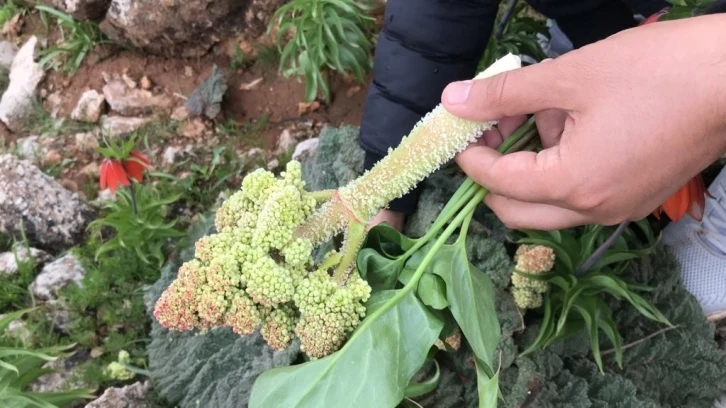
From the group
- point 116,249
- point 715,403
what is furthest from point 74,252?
point 715,403

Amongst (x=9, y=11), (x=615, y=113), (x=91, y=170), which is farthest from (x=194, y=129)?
(x=615, y=113)

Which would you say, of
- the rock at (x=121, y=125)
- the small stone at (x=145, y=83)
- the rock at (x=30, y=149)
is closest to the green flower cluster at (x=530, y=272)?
the rock at (x=121, y=125)

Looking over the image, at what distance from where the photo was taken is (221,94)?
2416 millimetres

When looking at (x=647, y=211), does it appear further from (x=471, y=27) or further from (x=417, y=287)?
(x=471, y=27)

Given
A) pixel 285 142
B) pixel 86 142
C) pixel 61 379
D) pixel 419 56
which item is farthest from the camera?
pixel 86 142

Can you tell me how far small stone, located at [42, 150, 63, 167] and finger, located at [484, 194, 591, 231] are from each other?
6.48 feet

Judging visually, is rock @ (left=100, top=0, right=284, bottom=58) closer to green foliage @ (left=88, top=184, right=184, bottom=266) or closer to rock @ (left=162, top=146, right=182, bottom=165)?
rock @ (left=162, top=146, right=182, bottom=165)

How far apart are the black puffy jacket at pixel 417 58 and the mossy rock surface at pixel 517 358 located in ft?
0.76

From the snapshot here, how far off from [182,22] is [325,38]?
636 mm

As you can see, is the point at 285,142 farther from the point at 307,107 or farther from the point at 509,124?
the point at 509,124

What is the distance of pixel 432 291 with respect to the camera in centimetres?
80

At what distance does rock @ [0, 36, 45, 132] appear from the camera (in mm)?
2576

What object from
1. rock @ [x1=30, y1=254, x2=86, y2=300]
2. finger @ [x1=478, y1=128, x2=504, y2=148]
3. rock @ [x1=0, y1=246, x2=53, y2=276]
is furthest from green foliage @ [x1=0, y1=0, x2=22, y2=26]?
finger @ [x1=478, y1=128, x2=504, y2=148]

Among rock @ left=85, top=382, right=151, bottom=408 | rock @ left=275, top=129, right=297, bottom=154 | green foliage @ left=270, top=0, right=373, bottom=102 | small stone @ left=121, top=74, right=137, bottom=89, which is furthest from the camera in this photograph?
small stone @ left=121, top=74, right=137, bottom=89
